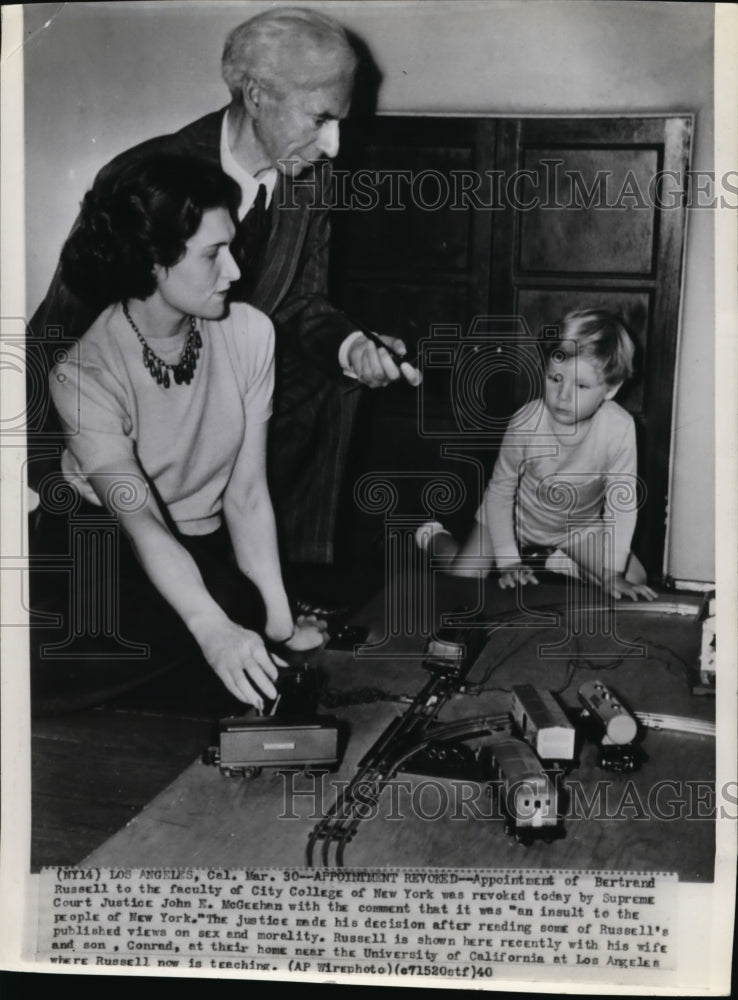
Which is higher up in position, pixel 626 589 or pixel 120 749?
pixel 626 589

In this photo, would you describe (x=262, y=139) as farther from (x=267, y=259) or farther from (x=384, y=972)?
(x=384, y=972)

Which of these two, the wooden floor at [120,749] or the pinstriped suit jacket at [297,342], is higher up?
the pinstriped suit jacket at [297,342]

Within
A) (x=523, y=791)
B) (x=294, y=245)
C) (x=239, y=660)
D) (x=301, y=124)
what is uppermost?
(x=301, y=124)

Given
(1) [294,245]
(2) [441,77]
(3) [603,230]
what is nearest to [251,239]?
(1) [294,245]

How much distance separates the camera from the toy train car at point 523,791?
1.22m

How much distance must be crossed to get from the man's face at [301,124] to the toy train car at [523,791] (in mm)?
795

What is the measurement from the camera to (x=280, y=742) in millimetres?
1293

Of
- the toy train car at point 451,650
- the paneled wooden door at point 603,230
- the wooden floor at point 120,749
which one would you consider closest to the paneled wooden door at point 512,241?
the paneled wooden door at point 603,230

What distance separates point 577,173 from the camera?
51.5 inches

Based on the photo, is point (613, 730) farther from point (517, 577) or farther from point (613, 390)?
point (613, 390)

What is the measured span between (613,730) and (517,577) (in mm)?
249

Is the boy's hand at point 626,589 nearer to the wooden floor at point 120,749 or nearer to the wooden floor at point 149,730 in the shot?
the wooden floor at point 149,730

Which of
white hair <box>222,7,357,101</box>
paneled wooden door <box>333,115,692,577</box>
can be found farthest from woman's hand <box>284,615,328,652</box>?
white hair <box>222,7,357,101</box>

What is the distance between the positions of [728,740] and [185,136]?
105cm
